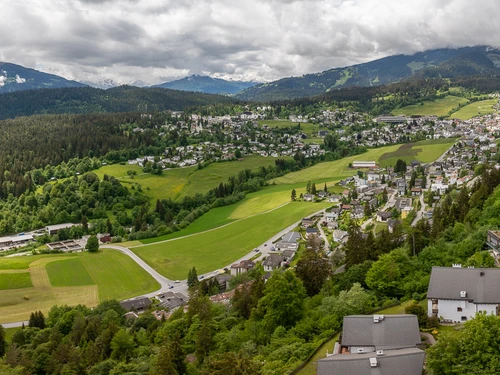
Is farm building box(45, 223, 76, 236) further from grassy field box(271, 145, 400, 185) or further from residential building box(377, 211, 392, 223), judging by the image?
residential building box(377, 211, 392, 223)

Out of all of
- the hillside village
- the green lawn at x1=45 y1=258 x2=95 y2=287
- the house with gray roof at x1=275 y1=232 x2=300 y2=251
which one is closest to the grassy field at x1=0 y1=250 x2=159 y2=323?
the green lawn at x1=45 y1=258 x2=95 y2=287

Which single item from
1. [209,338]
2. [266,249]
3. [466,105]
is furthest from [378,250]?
[466,105]

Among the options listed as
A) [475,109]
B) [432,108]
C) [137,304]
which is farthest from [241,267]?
[432,108]

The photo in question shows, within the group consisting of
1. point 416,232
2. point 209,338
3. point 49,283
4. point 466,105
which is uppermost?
point 466,105

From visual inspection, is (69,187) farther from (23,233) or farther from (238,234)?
(238,234)

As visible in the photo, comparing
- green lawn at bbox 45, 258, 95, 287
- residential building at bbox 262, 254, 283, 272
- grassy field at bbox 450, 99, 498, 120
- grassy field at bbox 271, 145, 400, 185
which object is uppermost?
grassy field at bbox 450, 99, 498, 120

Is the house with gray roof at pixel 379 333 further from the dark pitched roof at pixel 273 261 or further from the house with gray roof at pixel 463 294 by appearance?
the dark pitched roof at pixel 273 261

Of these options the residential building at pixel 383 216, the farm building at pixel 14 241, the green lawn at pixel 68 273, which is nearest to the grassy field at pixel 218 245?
the green lawn at pixel 68 273
